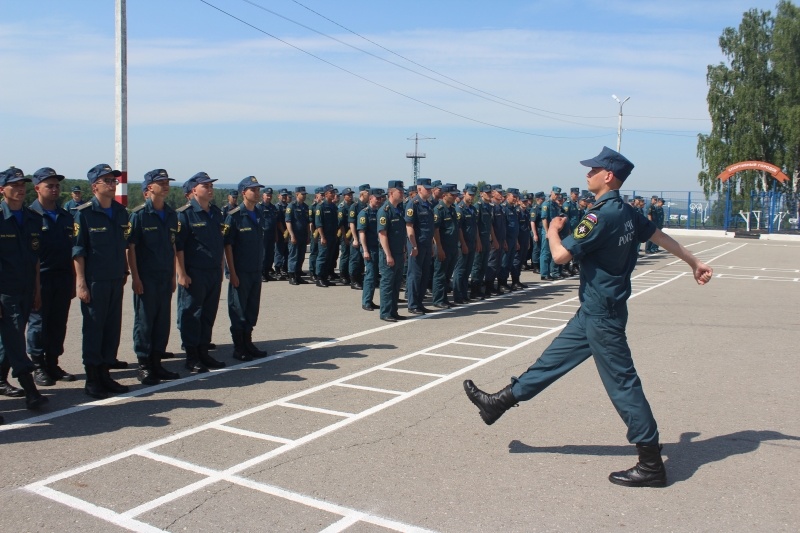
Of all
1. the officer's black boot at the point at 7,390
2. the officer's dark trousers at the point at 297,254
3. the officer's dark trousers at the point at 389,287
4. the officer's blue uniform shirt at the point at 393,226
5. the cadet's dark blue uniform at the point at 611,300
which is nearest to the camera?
the cadet's dark blue uniform at the point at 611,300

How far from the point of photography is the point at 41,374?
7012 millimetres

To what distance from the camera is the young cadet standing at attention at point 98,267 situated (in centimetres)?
648

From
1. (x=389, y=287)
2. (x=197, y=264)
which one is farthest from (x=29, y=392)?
(x=389, y=287)

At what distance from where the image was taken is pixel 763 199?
45.9 metres

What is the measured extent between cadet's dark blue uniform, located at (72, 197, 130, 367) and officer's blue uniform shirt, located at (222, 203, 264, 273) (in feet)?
4.97

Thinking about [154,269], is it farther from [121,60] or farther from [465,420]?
[121,60]

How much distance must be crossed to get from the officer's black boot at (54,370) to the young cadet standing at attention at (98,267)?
27.3 inches

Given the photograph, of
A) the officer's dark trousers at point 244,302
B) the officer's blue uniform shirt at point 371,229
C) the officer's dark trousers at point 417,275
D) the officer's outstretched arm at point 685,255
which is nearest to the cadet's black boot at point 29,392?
the officer's dark trousers at point 244,302

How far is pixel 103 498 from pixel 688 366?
6274 mm

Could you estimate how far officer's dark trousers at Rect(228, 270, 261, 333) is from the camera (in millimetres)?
8094

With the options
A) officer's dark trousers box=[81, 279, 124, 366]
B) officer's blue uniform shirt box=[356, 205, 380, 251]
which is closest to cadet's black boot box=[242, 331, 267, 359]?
officer's dark trousers box=[81, 279, 124, 366]

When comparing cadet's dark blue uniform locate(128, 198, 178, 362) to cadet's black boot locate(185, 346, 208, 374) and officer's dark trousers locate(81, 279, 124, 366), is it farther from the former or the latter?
cadet's black boot locate(185, 346, 208, 374)

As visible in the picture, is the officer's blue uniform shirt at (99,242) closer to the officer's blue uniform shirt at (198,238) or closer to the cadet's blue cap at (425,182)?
the officer's blue uniform shirt at (198,238)

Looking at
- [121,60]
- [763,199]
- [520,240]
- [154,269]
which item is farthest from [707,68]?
[154,269]
